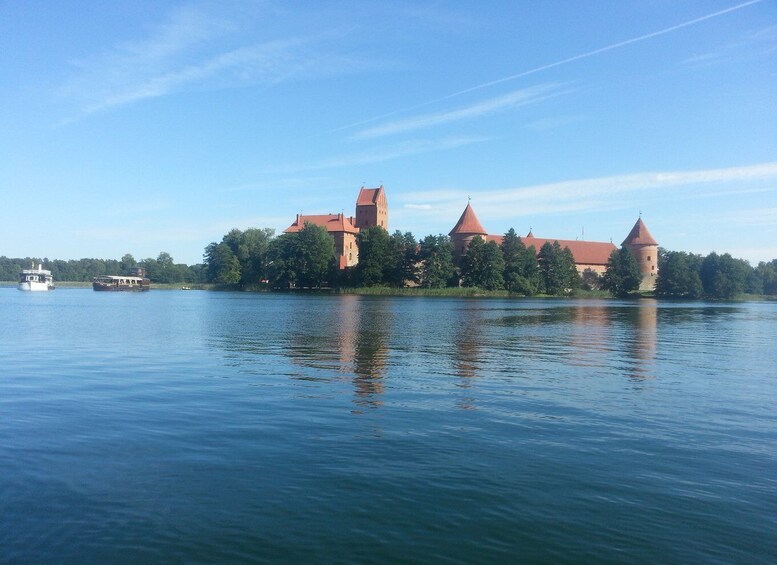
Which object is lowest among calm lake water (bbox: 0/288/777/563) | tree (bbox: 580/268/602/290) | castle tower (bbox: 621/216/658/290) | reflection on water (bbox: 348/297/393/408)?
calm lake water (bbox: 0/288/777/563)

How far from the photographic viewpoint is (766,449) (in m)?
10.3

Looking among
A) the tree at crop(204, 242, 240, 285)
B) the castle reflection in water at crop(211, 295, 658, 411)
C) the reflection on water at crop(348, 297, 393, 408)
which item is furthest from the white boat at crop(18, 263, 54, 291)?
the reflection on water at crop(348, 297, 393, 408)

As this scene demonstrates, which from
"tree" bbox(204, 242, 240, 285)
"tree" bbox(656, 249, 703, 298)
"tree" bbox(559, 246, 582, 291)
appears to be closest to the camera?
"tree" bbox(559, 246, 582, 291)

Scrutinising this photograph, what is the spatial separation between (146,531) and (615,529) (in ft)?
16.9

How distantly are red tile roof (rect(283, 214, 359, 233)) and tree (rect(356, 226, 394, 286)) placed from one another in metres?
28.5

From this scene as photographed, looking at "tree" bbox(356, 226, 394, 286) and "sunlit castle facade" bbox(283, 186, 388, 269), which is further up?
"sunlit castle facade" bbox(283, 186, 388, 269)

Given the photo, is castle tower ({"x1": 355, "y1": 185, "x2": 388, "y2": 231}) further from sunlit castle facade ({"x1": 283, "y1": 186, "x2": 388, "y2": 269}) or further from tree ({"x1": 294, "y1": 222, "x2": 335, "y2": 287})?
tree ({"x1": 294, "y1": 222, "x2": 335, "y2": 287})

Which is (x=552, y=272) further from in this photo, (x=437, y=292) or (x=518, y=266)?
(x=437, y=292)

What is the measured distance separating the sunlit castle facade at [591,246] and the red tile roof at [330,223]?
23.4 metres

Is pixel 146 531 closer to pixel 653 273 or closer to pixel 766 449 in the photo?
pixel 766 449

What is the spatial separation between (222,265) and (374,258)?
37107 millimetres

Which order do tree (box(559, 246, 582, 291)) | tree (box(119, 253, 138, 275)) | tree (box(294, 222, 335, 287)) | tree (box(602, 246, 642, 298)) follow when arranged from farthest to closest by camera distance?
tree (box(119, 253, 138, 275)), tree (box(602, 246, 642, 298)), tree (box(559, 246, 582, 291)), tree (box(294, 222, 335, 287))

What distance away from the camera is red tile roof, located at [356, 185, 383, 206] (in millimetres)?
137500

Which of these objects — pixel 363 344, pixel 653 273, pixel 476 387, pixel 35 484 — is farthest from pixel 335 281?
pixel 35 484
